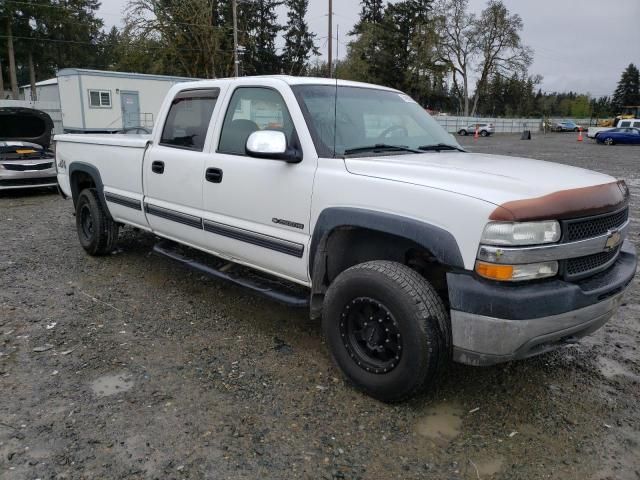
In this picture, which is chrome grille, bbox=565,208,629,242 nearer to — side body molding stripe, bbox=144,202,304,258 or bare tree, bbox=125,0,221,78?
side body molding stripe, bbox=144,202,304,258

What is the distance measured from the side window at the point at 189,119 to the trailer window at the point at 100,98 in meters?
21.7

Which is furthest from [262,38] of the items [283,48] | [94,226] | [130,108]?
[94,226]

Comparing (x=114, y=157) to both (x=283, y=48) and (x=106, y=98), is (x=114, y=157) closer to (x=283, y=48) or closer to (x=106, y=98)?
(x=106, y=98)

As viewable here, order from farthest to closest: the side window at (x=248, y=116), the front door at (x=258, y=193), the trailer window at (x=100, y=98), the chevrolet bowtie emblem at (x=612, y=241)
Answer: the trailer window at (x=100, y=98) → the side window at (x=248, y=116) → the front door at (x=258, y=193) → the chevrolet bowtie emblem at (x=612, y=241)

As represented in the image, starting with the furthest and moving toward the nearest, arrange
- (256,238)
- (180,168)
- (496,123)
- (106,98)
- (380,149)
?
1. (496,123)
2. (106,98)
3. (180,168)
4. (256,238)
5. (380,149)

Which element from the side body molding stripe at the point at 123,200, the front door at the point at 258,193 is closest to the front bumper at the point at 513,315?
the front door at the point at 258,193

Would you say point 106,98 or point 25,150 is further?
point 106,98

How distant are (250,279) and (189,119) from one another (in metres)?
1.55

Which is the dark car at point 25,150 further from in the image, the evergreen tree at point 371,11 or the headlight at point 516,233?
the evergreen tree at point 371,11

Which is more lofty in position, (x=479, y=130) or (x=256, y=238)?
(x=256, y=238)

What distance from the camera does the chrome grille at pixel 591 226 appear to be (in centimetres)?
271

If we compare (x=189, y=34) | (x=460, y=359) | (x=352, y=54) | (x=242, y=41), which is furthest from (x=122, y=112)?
(x=352, y=54)

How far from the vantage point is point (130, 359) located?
3.67 metres

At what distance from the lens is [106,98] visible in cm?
2453
